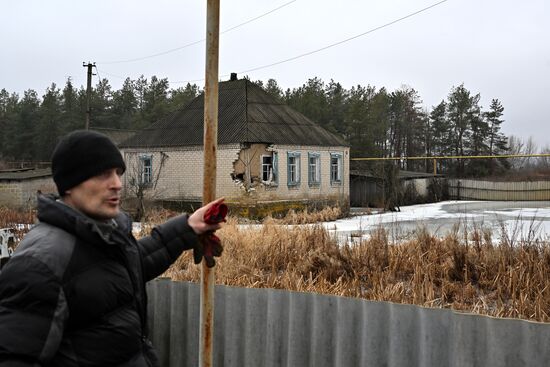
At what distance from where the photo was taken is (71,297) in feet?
6.00

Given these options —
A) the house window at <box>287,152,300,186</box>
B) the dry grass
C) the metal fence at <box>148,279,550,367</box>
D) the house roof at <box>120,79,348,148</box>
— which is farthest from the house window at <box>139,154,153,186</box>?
the metal fence at <box>148,279,550,367</box>

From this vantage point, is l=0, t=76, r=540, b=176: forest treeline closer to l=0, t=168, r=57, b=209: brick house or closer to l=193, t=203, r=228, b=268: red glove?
l=0, t=168, r=57, b=209: brick house

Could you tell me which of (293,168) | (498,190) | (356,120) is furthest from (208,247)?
(356,120)

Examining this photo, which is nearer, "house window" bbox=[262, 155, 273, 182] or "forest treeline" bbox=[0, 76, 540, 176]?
"house window" bbox=[262, 155, 273, 182]

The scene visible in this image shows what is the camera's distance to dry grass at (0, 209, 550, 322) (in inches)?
200

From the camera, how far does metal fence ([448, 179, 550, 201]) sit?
33875 mm

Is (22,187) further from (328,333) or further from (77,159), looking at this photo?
(77,159)

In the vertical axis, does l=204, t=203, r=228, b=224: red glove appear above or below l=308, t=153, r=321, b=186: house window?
below

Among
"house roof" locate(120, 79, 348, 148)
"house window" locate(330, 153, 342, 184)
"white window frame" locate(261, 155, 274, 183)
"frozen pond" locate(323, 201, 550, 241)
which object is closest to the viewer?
"frozen pond" locate(323, 201, 550, 241)

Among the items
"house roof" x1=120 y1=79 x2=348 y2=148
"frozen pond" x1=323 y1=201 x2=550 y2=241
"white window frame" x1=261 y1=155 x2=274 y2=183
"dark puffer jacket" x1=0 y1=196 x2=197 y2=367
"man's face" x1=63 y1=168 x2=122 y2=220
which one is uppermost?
"house roof" x1=120 y1=79 x2=348 y2=148

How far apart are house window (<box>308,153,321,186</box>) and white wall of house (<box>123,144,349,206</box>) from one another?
0.36 feet

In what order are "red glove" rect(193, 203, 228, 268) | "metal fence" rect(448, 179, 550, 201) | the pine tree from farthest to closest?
1. the pine tree
2. "metal fence" rect(448, 179, 550, 201)
3. "red glove" rect(193, 203, 228, 268)

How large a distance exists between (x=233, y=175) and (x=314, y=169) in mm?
5144

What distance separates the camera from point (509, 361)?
2.79 metres
